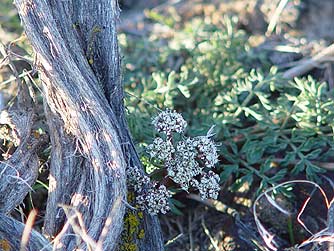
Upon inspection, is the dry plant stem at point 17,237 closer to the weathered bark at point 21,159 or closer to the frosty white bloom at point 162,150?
the weathered bark at point 21,159

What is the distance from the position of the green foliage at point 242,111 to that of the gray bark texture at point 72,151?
1.21ft

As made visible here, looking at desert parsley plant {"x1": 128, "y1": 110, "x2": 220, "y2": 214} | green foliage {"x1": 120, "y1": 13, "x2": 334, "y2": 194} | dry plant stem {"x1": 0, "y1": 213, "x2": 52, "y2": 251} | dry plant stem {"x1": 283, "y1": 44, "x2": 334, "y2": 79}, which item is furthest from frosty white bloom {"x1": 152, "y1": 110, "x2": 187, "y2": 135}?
dry plant stem {"x1": 283, "y1": 44, "x2": 334, "y2": 79}

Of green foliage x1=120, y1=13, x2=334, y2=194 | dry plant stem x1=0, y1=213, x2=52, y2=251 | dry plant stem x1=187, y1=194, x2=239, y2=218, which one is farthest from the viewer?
green foliage x1=120, y1=13, x2=334, y2=194

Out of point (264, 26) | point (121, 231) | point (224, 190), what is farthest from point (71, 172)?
point (264, 26)

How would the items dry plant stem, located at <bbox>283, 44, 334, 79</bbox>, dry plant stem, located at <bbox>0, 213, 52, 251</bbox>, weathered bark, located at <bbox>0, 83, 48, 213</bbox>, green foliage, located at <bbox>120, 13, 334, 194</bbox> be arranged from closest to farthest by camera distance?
dry plant stem, located at <bbox>0, 213, 52, 251</bbox>, weathered bark, located at <bbox>0, 83, 48, 213</bbox>, green foliage, located at <bbox>120, 13, 334, 194</bbox>, dry plant stem, located at <bbox>283, 44, 334, 79</bbox>

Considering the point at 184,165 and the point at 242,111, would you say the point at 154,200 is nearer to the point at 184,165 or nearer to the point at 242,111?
the point at 184,165

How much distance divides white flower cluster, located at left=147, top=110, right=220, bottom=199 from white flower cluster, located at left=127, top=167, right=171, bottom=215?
6 cm

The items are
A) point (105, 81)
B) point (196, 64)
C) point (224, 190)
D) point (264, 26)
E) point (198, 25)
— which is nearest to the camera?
point (105, 81)

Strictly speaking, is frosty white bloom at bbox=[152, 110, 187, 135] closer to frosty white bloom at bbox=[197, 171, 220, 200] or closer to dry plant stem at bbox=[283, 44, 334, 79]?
frosty white bloom at bbox=[197, 171, 220, 200]

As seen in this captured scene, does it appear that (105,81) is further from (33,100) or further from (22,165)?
(22,165)

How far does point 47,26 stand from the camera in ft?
5.61

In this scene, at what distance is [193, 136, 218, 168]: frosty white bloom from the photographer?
1792 mm

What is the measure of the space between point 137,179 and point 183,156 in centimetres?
15

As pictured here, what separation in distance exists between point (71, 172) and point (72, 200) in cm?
9
